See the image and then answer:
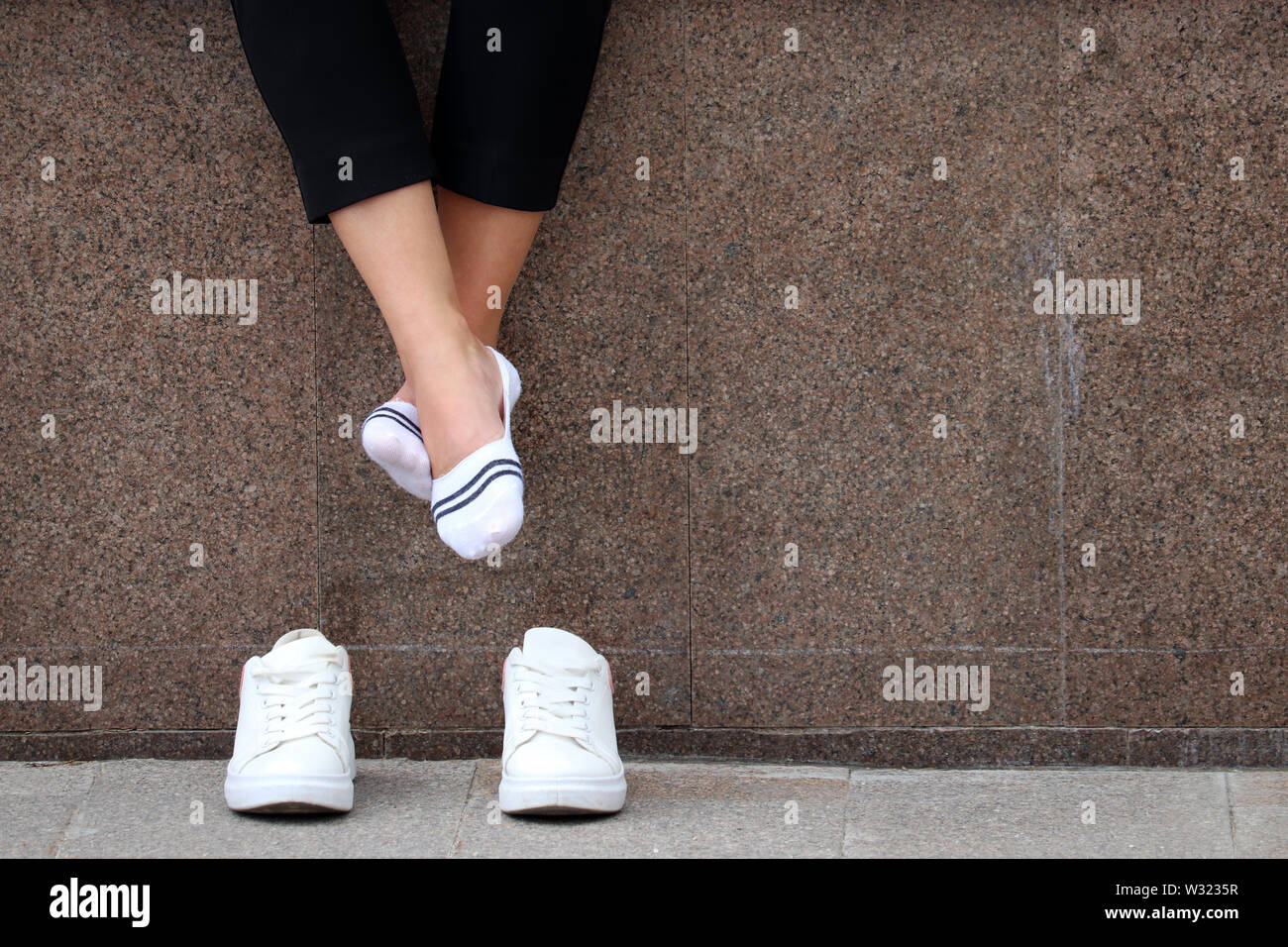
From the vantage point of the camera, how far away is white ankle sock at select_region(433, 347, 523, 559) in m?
2.38

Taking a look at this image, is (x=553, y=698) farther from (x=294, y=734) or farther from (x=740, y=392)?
(x=740, y=392)

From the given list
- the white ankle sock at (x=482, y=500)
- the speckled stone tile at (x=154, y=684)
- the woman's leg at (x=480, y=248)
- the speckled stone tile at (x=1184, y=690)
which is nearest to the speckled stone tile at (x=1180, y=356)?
the speckled stone tile at (x=1184, y=690)

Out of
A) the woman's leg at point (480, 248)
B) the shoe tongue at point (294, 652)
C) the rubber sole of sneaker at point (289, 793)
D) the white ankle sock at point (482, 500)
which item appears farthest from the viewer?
the woman's leg at point (480, 248)

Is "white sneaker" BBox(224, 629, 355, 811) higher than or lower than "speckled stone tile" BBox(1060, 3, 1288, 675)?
lower

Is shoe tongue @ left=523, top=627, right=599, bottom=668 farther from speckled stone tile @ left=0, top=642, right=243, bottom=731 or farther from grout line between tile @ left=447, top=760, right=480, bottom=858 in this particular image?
speckled stone tile @ left=0, top=642, right=243, bottom=731

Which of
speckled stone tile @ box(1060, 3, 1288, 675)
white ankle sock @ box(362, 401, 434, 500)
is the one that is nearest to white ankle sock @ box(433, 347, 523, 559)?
white ankle sock @ box(362, 401, 434, 500)

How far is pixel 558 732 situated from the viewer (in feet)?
8.39

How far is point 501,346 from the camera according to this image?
314cm

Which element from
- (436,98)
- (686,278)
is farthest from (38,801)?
(686,278)

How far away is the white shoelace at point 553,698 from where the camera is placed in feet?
8.42

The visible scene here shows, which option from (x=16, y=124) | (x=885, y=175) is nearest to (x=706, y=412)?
(x=885, y=175)

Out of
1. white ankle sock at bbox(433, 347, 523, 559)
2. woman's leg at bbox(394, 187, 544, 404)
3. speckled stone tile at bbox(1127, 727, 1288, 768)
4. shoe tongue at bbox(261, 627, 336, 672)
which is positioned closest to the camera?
white ankle sock at bbox(433, 347, 523, 559)

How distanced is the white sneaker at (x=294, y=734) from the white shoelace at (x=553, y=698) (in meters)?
0.36

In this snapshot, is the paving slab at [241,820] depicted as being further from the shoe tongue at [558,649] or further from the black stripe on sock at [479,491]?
the black stripe on sock at [479,491]
